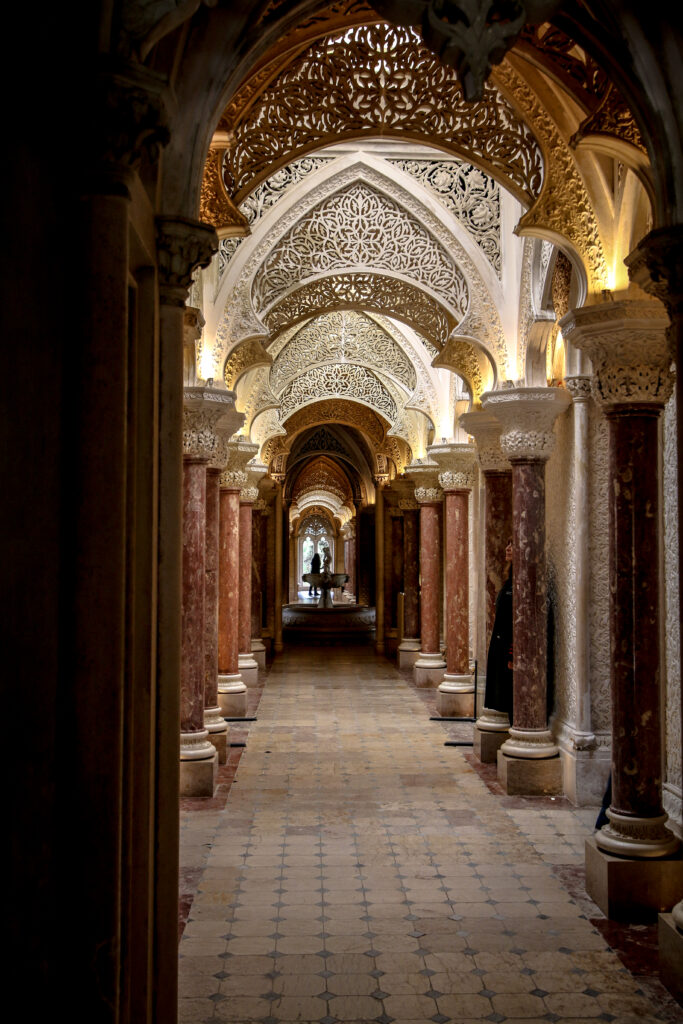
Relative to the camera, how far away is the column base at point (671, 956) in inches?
163

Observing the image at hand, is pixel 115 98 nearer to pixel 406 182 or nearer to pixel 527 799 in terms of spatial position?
pixel 406 182

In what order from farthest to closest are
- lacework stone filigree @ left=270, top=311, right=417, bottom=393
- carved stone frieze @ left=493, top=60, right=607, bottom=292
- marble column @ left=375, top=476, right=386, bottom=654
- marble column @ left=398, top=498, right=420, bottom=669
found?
1. marble column @ left=375, top=476, right=386, bottom=654
2. marble column @ left=398, top=498, right=420, bottom=669
3. lacework stone filigree @ left=270, top=311, right=417, bottom=393
4. carved stone frieze @ left=493, top=60, right=607, bottom=292

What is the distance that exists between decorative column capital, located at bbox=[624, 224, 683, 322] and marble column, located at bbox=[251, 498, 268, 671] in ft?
43.4

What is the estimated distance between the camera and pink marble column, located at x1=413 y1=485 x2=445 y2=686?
49.3 ft

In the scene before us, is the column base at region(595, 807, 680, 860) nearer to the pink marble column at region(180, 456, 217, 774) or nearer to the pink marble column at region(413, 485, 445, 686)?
the pink marble column at region(180, 456, 217, 774)

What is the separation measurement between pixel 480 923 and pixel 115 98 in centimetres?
437

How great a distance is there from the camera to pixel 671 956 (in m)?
4.23

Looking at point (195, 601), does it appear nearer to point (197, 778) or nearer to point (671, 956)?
point (197, 778)

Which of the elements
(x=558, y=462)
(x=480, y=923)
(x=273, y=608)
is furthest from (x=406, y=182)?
(x=273, y=608)

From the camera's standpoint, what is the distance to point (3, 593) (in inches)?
104

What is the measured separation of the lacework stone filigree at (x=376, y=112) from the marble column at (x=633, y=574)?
1.14 metres

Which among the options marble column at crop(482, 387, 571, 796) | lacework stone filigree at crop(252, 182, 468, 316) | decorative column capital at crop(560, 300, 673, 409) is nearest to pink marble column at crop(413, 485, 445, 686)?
lacework stone filigree at crop(252, 182, 468, 316)

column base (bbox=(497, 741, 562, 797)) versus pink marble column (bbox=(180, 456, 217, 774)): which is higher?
pink marble column (bbox=(180, 456, 217, 774))

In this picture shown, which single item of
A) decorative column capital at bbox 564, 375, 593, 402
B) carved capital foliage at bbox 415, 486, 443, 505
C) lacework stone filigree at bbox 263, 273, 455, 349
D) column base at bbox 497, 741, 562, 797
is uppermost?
lacework stone filigree at bbox 263, 273, 455, 349
